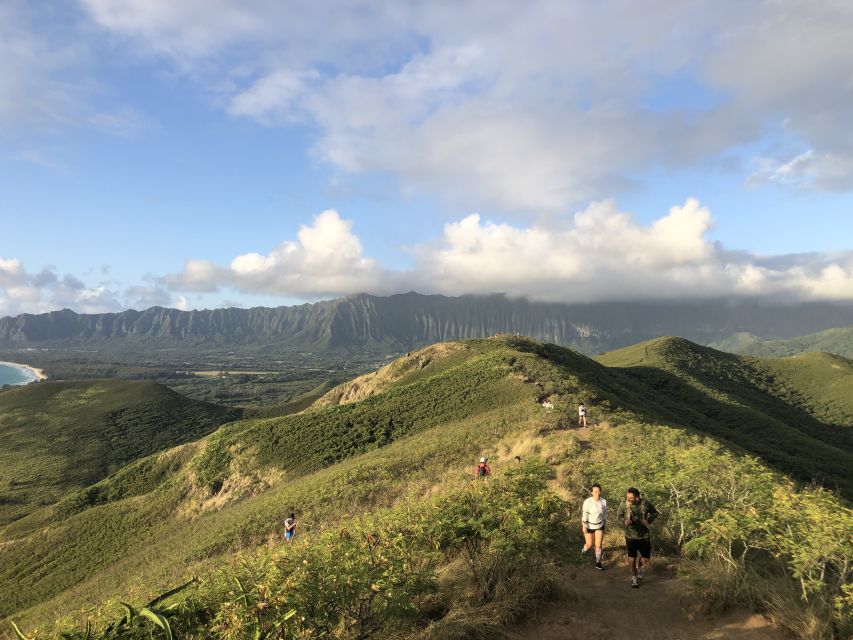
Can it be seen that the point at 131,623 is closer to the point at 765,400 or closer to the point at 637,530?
the point at 637,530

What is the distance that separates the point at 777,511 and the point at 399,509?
858 centimetres

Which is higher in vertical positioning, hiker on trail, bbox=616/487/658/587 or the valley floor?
hiker on trail, bbox=616/487/658/587

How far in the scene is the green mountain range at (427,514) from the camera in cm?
694

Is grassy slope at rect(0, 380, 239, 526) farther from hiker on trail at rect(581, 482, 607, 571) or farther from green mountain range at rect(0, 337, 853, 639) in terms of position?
hiker on trail at rect(581, 482, 607, 571)

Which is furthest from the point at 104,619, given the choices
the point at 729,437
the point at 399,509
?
the point at 729,437

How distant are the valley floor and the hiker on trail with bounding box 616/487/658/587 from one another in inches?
15.9

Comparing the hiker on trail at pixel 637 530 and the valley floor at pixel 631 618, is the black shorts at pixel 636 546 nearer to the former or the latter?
the hiker on trail at pixel 637 530

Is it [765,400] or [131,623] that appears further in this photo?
[765,400]

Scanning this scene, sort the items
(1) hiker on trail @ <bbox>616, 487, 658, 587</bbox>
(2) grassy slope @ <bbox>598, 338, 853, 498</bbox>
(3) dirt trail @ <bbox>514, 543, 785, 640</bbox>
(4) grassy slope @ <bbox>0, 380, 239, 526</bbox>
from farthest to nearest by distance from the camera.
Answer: (4) grassy slope @ <bbox>0, 380, 239, 526</bbox> < (2) grassy slope @ <bbox>598, 338, 853, 498</bbox> < (1) hiker on trail @ <bbox>616, 487, 658, 587</bbox> < (3) dirt trail @ <bbox>514, 543, 785, 640</bbox>

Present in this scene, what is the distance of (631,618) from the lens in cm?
937

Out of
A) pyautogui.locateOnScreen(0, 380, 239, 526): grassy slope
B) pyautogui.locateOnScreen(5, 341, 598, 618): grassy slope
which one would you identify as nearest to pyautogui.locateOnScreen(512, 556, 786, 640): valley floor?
pyautogui.locateOnScreen(5, 341, 598, 618): grassy slope

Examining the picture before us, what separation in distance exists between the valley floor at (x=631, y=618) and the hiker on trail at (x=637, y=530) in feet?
1.32

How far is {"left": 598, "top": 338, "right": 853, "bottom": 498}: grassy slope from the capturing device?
49281 millimetres

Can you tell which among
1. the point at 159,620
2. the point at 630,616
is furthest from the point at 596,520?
the point at 159,620
